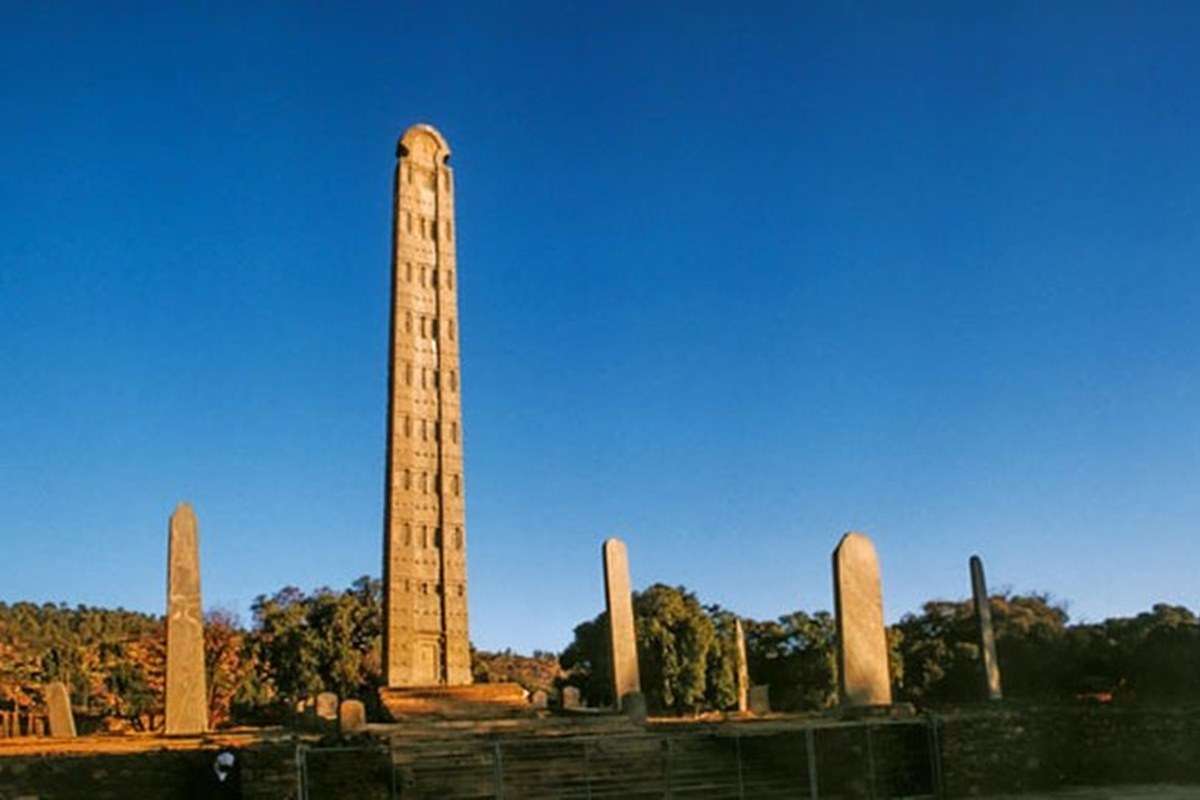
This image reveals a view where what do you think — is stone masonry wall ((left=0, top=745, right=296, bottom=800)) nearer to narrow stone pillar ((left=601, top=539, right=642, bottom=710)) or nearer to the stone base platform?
the stone base platform

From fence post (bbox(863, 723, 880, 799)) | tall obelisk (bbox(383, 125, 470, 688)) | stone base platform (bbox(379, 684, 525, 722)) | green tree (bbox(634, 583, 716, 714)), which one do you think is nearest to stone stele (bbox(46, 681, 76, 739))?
stone base platform (bbox(379, 684, 525, 722))

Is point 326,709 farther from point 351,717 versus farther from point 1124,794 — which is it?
point 1124,794

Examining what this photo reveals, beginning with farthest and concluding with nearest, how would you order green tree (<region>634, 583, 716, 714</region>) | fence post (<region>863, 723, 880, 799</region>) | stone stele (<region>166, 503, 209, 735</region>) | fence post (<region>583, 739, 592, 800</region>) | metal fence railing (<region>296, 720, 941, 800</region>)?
green tree (<region>634, 583, 716, 714</region>)
stone stele (<region>166, 503, 209, 735</region>)
fence post (<region>863, 723, 880, 799</region>)
metal fence railing (<region>296, 720, 941, 800</region>)
fence post (<region>583, 739, 592, 800</region>)

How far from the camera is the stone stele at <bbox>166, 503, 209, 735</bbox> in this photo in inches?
742

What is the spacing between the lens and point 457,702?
73.5 feet

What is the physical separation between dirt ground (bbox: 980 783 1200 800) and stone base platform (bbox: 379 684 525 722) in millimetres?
9529

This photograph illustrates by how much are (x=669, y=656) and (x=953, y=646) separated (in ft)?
34.8

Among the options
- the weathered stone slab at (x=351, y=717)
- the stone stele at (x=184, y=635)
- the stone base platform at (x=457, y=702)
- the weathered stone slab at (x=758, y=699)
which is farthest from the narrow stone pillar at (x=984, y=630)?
the stone stele at (x=184, y=635)

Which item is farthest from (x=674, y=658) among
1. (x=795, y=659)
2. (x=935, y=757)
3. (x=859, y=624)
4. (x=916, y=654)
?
(x=935, y=757)

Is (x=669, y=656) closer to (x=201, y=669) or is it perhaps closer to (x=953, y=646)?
(x=953, y=646)

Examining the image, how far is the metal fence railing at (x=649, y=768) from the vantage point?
14539 millimetres

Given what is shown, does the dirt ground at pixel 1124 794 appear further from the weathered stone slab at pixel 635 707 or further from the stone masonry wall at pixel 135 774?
the stone masonry wall at pixel 135 774

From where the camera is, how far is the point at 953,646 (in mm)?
42781

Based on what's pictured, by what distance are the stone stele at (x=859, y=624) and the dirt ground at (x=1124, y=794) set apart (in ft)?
7.57
